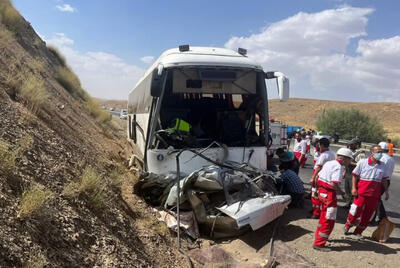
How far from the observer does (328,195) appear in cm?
618

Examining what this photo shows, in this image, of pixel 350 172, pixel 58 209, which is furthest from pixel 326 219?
pixel 58 209

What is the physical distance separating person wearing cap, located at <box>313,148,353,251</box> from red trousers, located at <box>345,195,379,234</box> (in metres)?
0.79

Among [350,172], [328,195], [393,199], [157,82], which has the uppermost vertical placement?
[157,82]

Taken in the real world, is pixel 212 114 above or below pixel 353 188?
above

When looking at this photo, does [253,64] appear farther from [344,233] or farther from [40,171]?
[40,171]

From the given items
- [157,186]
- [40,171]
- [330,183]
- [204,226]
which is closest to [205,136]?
[157,186]

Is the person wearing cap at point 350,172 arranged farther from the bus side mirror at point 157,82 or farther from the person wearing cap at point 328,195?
the bus side mirror at point 157,82

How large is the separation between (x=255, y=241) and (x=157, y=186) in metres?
2.18

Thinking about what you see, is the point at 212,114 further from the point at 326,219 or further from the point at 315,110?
the point at 315,110

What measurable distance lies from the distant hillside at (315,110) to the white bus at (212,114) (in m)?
72.6

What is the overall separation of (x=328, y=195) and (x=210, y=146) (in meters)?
2.51

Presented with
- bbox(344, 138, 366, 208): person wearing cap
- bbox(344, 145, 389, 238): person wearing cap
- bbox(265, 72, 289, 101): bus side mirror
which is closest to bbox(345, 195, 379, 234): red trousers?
bbox(344, 145, 389, 238): person wearing cap

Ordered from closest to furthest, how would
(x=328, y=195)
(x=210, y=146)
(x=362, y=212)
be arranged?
1. (x=328, y=195)
2. (x=362, y=212)
3. (x=210, y=146)

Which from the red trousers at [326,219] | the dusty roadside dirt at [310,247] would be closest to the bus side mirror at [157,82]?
the dusty roadside dirt at [310,247]
